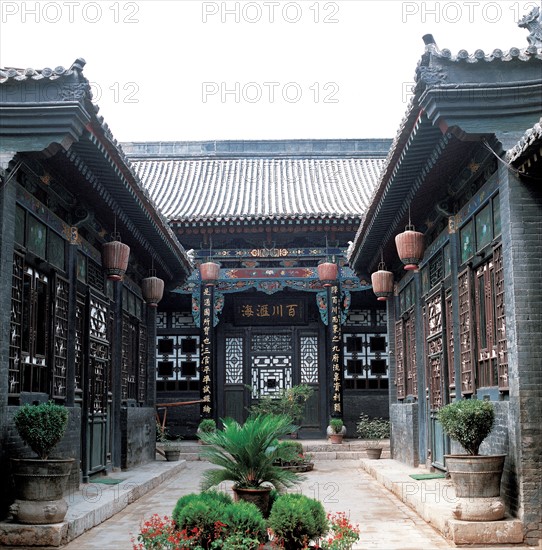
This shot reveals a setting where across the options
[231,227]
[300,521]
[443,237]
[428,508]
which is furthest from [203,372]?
[300,521]

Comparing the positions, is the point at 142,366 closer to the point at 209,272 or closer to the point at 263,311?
the point at 209,272

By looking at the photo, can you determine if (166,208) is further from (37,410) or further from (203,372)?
(37,410)

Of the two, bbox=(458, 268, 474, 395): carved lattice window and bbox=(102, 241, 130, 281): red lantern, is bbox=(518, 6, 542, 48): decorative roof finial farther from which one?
bbox=(102, 241, 130, 281): red lantern

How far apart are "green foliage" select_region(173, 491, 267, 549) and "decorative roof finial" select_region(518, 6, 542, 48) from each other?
18.1ft

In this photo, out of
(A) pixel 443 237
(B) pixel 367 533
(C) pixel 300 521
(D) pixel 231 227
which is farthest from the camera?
(D) pixel 231 227

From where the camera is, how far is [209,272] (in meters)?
18.2

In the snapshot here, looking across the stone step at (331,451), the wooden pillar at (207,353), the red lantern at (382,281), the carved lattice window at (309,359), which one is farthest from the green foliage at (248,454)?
the carved lattice window at (309,359)

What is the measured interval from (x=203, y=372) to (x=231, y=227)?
3.49m

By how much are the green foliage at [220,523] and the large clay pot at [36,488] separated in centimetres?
205

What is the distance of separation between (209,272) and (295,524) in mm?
12956

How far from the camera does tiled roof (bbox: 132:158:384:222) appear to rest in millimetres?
20734

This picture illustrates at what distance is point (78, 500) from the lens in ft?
30.0

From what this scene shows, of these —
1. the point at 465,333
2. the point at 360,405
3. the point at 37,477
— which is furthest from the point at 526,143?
the point at 360,405

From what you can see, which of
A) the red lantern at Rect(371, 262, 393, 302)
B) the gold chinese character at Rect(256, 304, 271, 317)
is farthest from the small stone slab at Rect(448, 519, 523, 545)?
the gold chinese character at Rect(256, 304, 271, 317)
